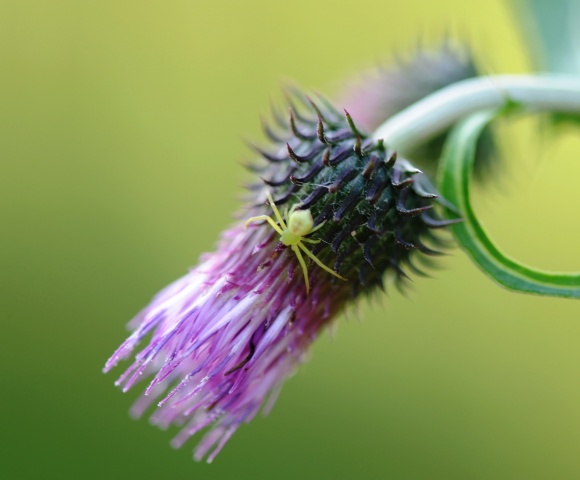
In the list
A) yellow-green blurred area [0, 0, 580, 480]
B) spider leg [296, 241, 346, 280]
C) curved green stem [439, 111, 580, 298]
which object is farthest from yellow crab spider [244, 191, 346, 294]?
yellow-green blurred area [0, 0, 580, 480]

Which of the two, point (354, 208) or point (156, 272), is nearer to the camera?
point (354, 208)

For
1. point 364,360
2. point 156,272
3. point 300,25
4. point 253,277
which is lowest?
point 253,277

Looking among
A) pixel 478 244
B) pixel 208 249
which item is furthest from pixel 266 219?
pixel 208 249

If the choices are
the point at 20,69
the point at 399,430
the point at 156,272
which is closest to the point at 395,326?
the point at 399,430

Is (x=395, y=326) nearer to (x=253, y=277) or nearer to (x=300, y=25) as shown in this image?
(x=300, y=25)

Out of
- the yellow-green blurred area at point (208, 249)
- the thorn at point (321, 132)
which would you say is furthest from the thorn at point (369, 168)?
the yellow-green blurred area at point (208, 249)

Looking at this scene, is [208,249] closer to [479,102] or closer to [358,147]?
[479,102]
